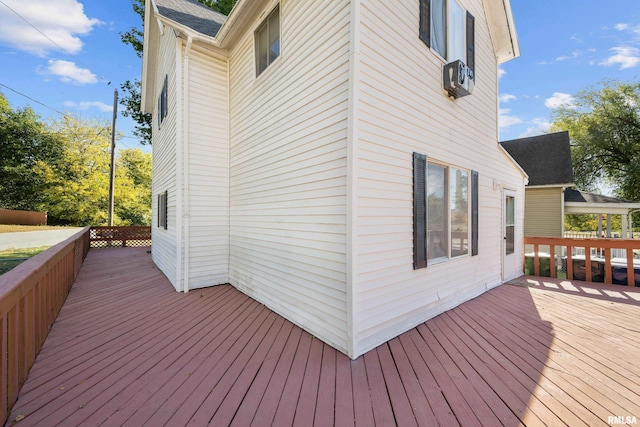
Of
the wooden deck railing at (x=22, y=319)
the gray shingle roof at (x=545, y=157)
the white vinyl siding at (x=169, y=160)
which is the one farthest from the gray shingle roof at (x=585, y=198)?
the wooden deck railing at (x=22, y=319)

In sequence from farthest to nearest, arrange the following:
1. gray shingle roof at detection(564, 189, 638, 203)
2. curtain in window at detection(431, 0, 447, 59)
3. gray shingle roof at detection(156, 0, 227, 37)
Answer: gray shingle roof at detection(564, 189, 638, 203) → gray shingle roof at detection(156, 0, 227, 37) → curtain in window at detection(431, 0, 447, 59)

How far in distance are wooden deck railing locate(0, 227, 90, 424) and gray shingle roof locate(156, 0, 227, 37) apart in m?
4.63

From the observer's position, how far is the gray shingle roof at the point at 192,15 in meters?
5.22

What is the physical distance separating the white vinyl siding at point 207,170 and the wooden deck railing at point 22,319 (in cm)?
205

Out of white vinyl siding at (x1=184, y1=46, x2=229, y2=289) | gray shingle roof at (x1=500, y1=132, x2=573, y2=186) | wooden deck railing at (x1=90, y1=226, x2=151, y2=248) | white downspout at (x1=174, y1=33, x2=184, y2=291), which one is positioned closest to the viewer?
white downspout at (x1=174, y1=33, x2=184, y2=291)

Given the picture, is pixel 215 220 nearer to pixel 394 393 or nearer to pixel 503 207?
pixel 394 393

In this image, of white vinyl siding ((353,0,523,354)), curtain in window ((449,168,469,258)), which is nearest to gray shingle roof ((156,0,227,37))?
white vinyl siding ((353,0,523,354))

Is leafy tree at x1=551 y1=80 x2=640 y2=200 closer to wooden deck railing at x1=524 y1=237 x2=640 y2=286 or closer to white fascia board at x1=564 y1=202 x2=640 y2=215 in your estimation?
white fascia board at x1=564 y1=202 x2=640 y2=215

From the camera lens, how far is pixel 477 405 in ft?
6.31

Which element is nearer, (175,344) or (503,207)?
(175,344)

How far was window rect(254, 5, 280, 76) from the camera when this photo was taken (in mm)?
3969

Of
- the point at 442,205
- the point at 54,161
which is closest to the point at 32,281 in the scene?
the point at 442,205

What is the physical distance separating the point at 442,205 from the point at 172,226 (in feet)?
16.7
